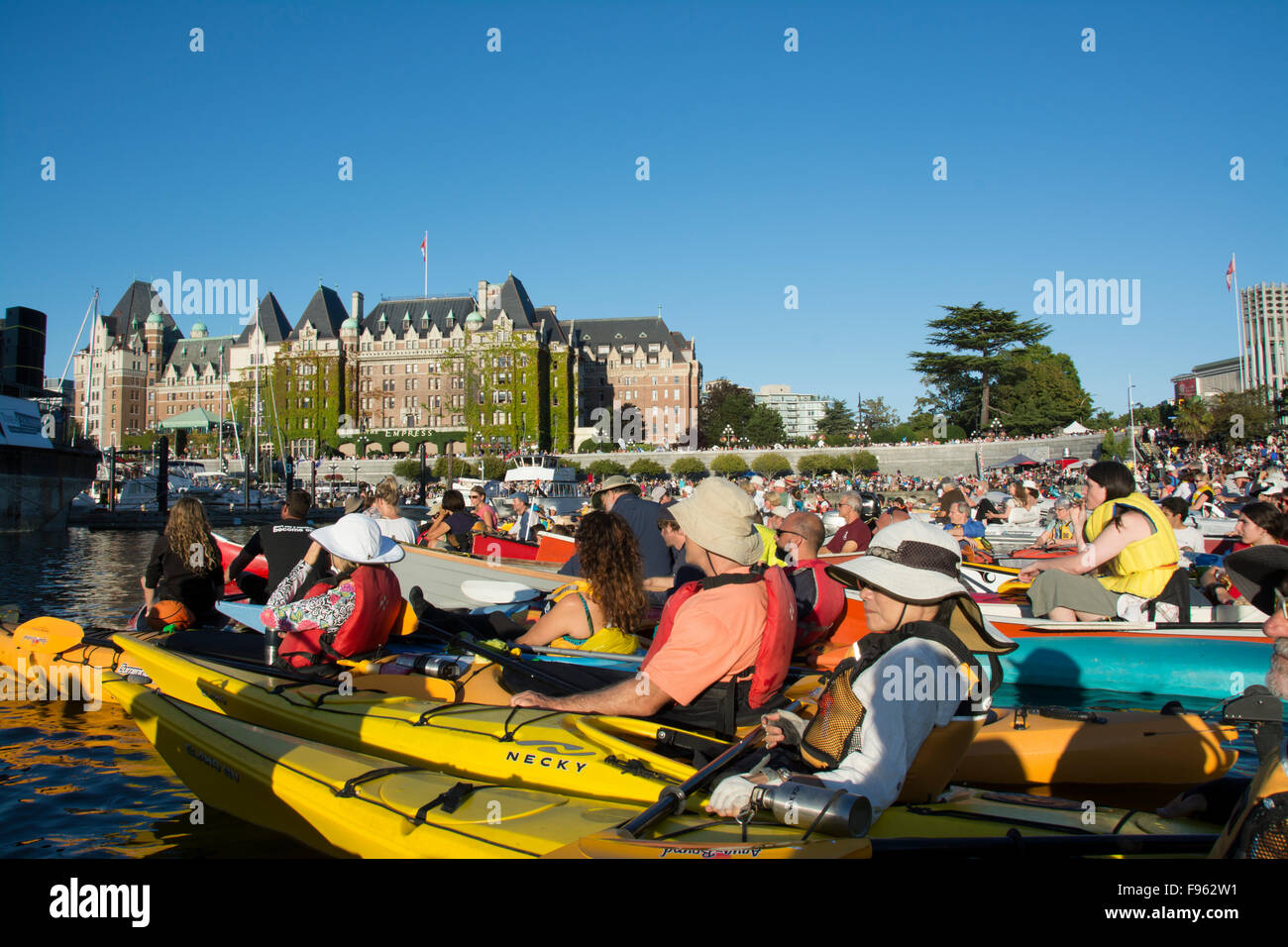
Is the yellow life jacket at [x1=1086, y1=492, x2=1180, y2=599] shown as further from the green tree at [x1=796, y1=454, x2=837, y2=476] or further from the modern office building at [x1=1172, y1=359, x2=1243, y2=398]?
the modern office building at [x1=1172, y1=359, x2=1243, y2=398]

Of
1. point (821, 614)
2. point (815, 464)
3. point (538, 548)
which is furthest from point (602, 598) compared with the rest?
point (815, 464)

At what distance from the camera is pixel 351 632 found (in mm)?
6266

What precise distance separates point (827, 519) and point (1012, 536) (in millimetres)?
4496

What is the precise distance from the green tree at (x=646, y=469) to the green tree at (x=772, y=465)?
931cm

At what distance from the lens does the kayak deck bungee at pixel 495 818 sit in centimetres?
314

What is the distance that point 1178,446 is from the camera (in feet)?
190

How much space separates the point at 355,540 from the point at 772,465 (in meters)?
76.3

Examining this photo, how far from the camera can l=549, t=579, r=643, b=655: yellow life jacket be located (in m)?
5.86

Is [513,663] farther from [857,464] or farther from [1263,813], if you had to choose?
[857,464]

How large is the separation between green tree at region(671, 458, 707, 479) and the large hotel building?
51.1ft

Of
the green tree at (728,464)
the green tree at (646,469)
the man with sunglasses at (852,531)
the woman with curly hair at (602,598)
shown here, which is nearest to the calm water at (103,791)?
the woman with curly hair at (602,598)

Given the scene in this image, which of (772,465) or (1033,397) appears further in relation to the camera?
(772,465)
